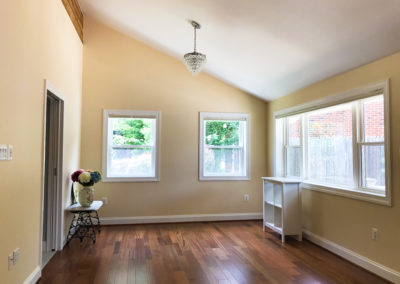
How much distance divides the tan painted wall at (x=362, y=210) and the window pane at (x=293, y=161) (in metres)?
0.54

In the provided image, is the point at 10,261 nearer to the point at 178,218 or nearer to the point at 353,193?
the point at 178,218

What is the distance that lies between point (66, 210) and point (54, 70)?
192 centimetres

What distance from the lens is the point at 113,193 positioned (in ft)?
17.5

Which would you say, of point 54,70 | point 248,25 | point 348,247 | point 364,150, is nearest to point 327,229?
point 348,247

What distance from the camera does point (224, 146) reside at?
587cm

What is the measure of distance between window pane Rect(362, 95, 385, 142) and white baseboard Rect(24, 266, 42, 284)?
3852 mm

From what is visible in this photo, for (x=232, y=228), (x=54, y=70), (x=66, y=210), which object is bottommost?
(x=232, y=228)

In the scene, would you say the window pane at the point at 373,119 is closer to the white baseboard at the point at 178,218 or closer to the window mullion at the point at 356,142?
the window mullion at the point at 356,142

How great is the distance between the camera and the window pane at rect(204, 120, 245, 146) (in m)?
5.83

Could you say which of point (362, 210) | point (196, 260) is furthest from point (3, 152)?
point (362, 210)

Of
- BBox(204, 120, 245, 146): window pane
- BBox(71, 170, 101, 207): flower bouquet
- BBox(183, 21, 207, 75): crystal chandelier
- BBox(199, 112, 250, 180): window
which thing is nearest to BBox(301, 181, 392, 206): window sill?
BBox(199, 112, 250, 180): window

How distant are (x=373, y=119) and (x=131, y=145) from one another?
12.7ft

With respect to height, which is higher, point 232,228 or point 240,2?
point 240,2

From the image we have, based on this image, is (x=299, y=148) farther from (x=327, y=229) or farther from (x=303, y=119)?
(x=327, y=229)
